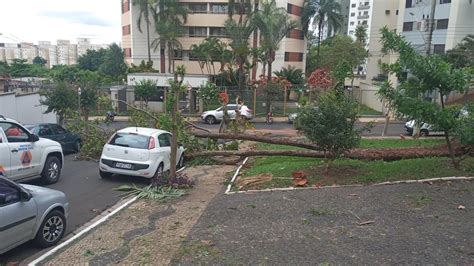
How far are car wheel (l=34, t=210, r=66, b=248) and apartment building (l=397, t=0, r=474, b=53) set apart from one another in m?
34.9

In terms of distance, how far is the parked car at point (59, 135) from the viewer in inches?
614

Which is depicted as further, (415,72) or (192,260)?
(415,72)

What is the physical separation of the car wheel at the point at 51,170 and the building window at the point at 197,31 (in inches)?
1624

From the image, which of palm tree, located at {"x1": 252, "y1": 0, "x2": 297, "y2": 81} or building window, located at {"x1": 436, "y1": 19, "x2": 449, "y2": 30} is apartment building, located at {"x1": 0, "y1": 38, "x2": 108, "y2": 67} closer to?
palm tree, located at {"x1": 252, "y1": 0, "x2": 297, "y2": 81}

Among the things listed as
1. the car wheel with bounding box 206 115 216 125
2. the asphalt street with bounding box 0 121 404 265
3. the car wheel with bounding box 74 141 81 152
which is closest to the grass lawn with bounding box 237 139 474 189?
the asphalt street with bounding box 0 121 404 265

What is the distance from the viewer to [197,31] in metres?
50.8

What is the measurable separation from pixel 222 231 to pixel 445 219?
387 cm

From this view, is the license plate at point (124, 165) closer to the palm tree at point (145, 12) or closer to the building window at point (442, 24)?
the building window at point (442, 24)

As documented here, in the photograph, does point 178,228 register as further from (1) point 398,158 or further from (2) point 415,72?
(1) point 398,158

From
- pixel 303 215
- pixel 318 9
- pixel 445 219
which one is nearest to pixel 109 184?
pixel 303 215

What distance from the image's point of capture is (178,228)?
741cm

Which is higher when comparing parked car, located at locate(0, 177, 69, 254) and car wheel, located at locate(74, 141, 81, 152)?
parked car, located at locate(0, 177, 69, 254)

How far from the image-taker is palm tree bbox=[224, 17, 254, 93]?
37.8 metres

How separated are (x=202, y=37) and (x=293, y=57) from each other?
11727mm
